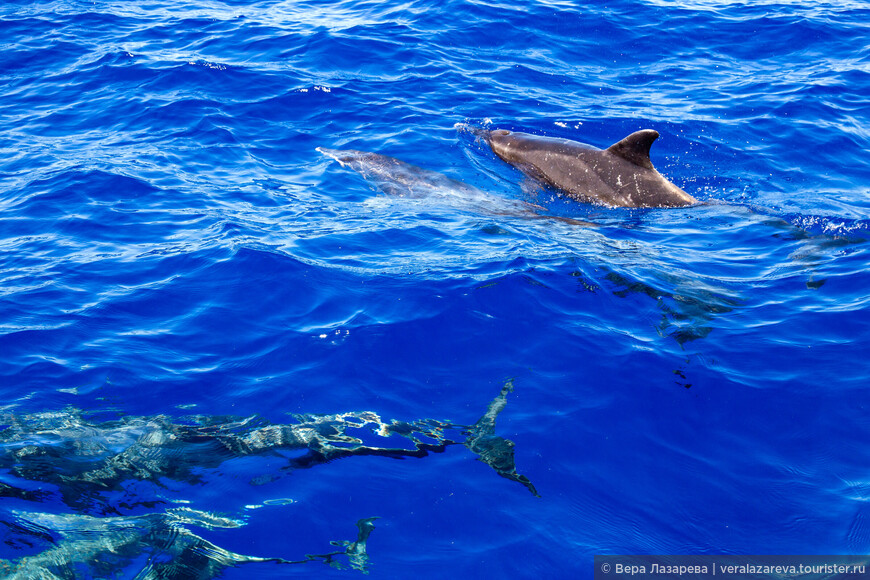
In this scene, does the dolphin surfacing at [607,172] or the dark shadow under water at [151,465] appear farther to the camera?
the dolphin surfacing at [607,172]

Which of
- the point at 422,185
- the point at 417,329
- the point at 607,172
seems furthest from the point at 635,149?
the point at 417,329

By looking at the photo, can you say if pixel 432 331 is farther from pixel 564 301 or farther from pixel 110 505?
pixel 110 505

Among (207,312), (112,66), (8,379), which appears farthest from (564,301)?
(112,66)

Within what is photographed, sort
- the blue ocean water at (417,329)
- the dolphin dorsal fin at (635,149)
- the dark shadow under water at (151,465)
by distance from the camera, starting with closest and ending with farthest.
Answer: the dark shadow under water at (151,465) < the blue ocean water at (417,329) < the dolphin dorsal fin at (635,149)

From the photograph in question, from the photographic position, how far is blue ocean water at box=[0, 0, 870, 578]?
18.0 feet

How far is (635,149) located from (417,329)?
4.97m

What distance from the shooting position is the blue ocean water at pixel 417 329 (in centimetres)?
548

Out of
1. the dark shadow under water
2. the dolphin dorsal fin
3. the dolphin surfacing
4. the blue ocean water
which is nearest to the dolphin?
the blue ocean water

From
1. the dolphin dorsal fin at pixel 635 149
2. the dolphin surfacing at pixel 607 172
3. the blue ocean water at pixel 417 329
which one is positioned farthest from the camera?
the dolphin surfacing at pixel 607 172

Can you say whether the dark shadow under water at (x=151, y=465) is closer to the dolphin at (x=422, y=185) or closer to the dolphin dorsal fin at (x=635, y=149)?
the dolphin at (x=422, y=185)

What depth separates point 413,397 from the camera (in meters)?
6.74

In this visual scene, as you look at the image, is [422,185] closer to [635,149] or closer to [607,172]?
[607,172]

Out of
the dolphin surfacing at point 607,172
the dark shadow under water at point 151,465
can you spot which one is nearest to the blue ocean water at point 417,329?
the dark shadow under water at point 151,465

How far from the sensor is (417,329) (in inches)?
303
